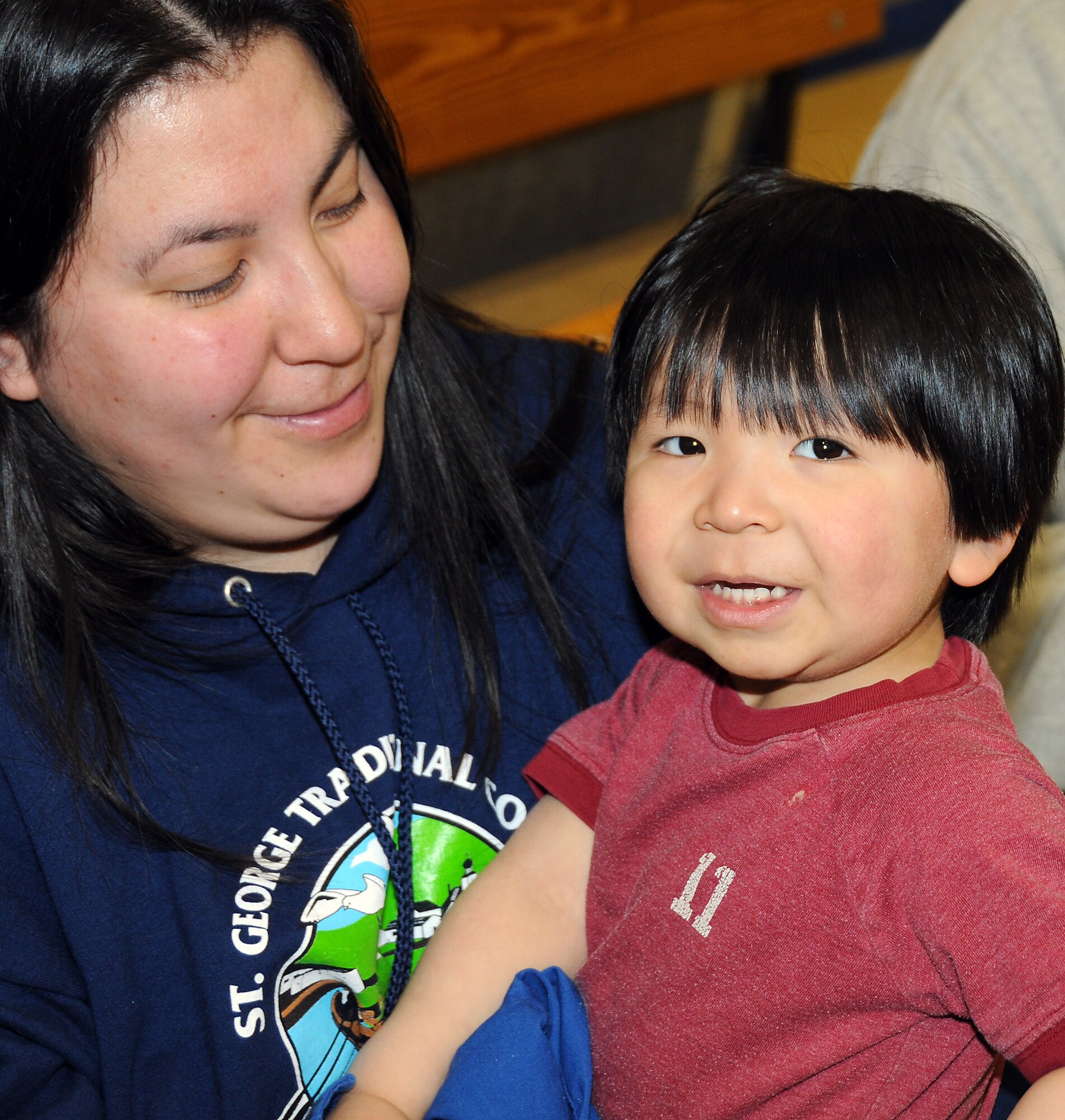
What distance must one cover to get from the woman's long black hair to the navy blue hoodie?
26 mm

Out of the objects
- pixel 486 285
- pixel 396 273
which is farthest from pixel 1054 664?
pixel 486 285

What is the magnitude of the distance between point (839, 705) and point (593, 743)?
0.27 m

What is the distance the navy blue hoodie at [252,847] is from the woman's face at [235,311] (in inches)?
4.7

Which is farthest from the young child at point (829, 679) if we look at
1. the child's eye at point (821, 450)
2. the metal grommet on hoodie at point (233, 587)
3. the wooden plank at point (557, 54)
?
the wooden plank at point (557, 54)

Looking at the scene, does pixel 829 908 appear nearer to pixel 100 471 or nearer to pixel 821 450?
pixel 821 450

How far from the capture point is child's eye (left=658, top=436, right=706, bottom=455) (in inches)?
41.0

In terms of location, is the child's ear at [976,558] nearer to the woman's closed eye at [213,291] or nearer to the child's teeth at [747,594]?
the child's teeth at [747,594]

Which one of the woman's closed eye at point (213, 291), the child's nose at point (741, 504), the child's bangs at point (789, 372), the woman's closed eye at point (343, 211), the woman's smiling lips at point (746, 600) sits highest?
the woman's closed eye at point (343, 211)

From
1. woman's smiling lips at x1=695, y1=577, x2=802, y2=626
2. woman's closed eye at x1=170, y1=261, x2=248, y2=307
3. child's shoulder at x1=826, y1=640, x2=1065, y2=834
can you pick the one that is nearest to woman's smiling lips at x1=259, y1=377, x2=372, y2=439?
woman's closed eye at x1=170, y1=261, x2=248, y2=307

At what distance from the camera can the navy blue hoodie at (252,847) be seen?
3.70 feet

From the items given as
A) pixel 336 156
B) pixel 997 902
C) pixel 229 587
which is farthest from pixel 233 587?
pixel 997 902

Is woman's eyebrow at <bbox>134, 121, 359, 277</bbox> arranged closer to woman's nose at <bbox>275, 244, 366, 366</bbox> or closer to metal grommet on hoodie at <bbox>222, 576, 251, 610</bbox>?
woman's nose at <bbox>275, 244, 366, 366</bbox>

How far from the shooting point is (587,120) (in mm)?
2551

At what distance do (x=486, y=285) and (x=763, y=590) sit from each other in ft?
9.53
